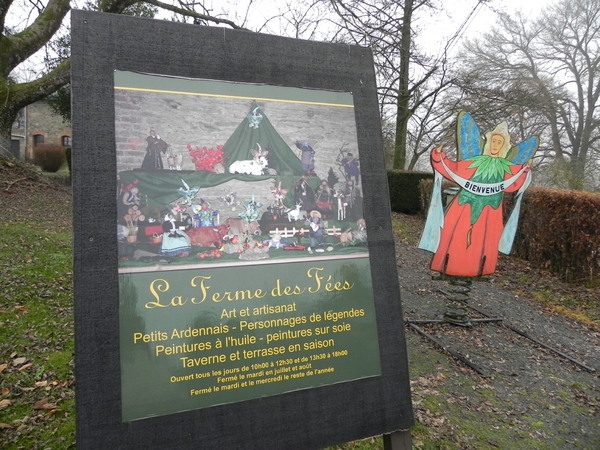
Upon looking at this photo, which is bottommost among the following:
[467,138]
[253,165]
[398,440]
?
[398,440]

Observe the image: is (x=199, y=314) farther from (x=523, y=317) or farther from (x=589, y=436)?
(x=523, y=317)

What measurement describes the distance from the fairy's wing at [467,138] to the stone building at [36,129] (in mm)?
34741

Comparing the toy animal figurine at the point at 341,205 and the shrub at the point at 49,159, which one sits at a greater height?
the shrub at the point at 49,159

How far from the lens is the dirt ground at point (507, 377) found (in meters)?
3.64

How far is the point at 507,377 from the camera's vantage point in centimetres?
464

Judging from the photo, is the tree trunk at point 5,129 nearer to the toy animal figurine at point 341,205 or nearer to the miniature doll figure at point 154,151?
the miniature doll figure at point 154,151

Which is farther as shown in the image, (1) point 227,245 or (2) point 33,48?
(2) point 33,48

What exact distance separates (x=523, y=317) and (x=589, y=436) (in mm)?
3100

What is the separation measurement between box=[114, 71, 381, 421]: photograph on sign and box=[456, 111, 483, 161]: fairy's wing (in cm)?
350

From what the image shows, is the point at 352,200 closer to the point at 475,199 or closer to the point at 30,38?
the point at 475,199

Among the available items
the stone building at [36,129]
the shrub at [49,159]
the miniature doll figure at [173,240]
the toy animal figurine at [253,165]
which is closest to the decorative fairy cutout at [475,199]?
the toy animal figurine at [253,165]

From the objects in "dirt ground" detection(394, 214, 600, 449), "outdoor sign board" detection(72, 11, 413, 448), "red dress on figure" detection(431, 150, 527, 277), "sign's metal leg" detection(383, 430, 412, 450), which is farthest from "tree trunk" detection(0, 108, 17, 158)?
"sign's metal leg" detection(383, 430, 412, 450)

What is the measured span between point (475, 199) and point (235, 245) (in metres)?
4.35

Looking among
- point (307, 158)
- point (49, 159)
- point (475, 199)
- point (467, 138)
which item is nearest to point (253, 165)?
point (307, 158)
